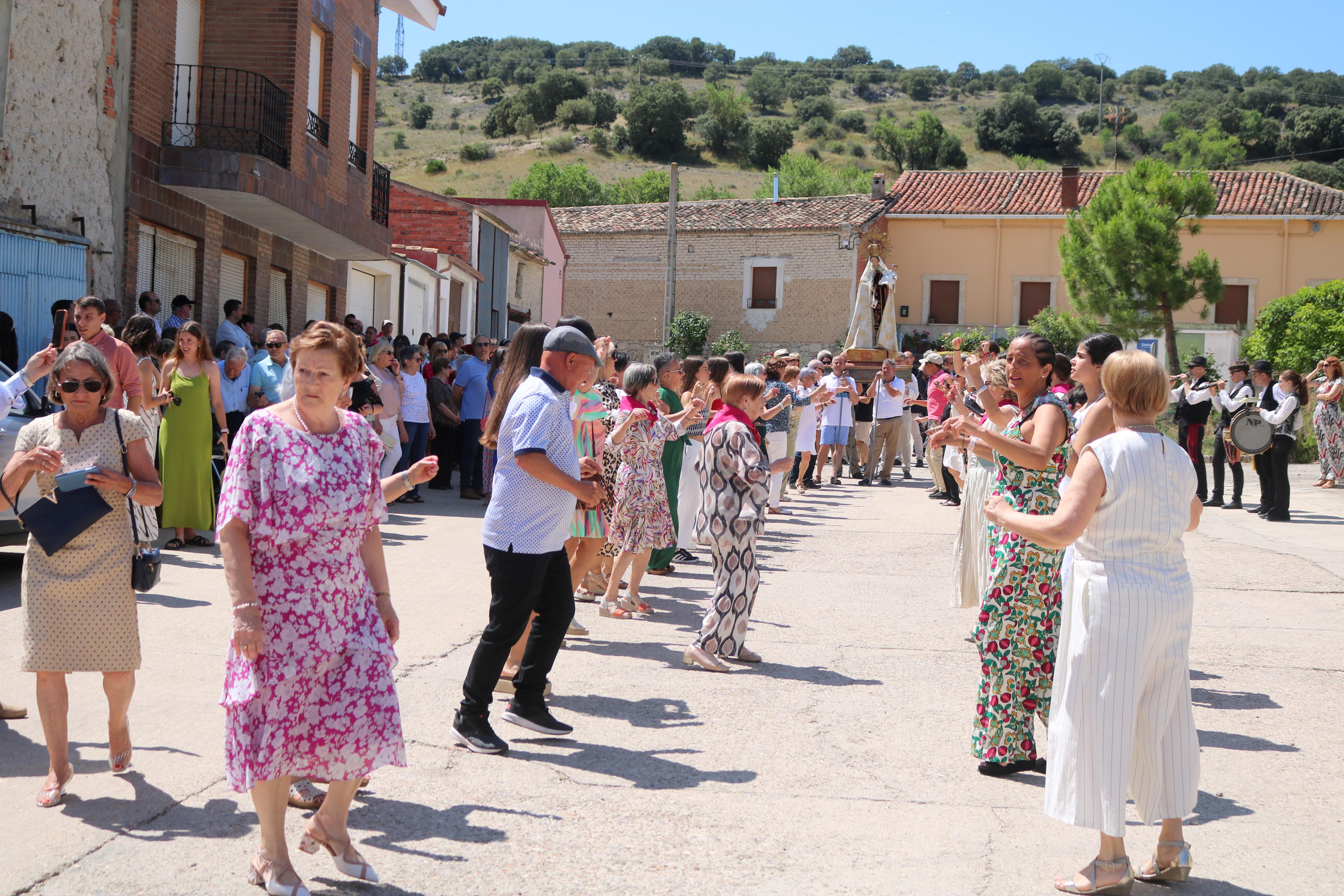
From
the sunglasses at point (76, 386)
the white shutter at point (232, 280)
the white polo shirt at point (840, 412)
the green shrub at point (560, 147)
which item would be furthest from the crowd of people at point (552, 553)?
the green shrub at point (560, 147)

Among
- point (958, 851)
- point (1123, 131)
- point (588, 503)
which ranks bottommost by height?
point (958, 851)

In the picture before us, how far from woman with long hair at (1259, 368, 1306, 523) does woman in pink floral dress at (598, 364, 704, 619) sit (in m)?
9.89

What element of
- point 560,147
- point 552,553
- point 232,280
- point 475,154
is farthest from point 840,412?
point 560,147

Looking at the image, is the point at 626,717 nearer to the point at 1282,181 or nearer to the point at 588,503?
the point at 588,503

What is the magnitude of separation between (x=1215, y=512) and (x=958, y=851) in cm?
1399

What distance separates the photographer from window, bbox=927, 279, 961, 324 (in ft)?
154

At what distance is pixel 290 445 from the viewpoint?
3.55 m

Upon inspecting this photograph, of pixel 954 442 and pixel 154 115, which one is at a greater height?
pixel 154 115

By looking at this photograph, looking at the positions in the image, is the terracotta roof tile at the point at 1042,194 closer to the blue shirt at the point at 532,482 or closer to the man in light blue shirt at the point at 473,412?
the man in light blue shirt at the point at 473,412

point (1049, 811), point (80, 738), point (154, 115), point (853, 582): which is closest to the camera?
point (1049, 811)

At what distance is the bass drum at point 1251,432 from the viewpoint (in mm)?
14883

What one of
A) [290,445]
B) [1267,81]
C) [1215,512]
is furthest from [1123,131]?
[290,445]

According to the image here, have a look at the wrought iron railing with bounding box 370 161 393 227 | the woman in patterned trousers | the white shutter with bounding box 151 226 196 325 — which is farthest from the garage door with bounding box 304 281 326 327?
the woman in patterned trousers

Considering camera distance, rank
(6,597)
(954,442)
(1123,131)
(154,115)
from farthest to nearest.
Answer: (1123,131), (154,115), (6,597), (954,442)
